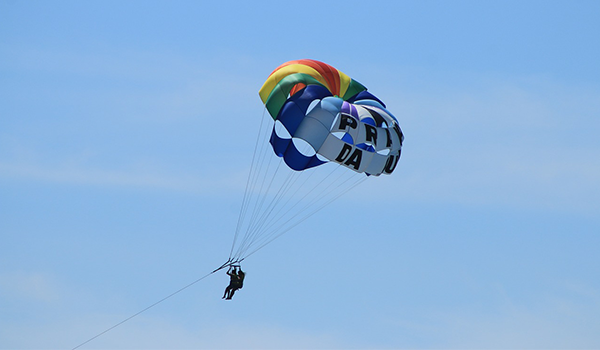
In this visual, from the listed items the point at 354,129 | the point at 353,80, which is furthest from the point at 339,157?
the point at 353,80

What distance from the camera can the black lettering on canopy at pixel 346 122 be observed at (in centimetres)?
3130

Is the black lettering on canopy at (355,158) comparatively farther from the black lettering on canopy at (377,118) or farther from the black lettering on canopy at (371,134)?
the black lettering on canopy at (377,118)

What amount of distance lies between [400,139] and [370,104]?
1.49 metres

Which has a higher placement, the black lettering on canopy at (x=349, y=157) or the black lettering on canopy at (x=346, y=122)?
the black lettering on canopy at (x=346, y=122)

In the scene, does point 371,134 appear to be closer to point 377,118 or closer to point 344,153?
point 377,118

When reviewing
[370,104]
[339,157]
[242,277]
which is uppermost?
[370,104]

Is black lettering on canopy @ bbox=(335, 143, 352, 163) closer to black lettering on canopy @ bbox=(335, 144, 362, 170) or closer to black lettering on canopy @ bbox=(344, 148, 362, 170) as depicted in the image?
black lettering on canopy @ bbox=(335, 144, 362, 170)

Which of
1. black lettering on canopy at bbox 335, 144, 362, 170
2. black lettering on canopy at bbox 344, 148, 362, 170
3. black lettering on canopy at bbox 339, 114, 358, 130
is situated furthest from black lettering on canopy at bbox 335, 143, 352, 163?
black lettering on canopy at bbox 339, 114, 358, 130

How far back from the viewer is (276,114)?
31.8 meters

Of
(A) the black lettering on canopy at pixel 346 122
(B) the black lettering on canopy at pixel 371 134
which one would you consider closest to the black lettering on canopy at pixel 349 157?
(B) the black lettering on canopy at pixel 371 134

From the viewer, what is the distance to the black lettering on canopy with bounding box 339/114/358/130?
31.3 m

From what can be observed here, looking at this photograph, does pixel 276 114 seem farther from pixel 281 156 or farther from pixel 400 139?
pixel 400 139

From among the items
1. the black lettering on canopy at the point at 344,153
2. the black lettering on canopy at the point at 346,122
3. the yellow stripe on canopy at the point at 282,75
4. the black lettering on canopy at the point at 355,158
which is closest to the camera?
the black lettering on canopy at the point at 346,122

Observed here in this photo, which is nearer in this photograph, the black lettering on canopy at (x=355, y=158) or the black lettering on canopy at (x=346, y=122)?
the black lettering on canopy at (x=346, y=122)
